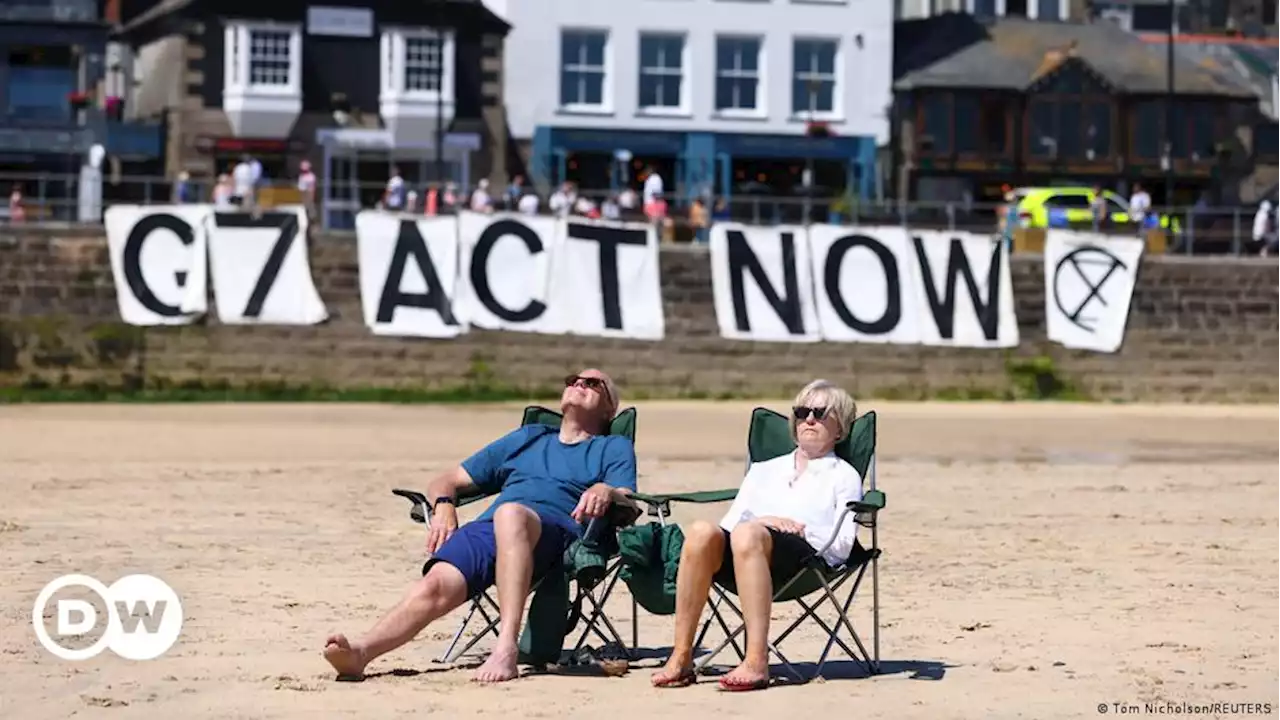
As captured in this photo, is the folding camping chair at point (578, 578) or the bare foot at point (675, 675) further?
the folding camping chair at point (578, 578)

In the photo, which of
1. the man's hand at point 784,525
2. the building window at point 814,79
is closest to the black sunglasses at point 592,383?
the man's hand at point 784,525

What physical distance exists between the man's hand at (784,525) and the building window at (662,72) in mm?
40935

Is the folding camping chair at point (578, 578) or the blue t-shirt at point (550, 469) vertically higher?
the blue t-shirt at point (550, 469)

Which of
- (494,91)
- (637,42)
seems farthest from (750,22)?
(494,91)

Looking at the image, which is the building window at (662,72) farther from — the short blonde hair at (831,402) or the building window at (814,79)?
the short blonde hair at (831,402)

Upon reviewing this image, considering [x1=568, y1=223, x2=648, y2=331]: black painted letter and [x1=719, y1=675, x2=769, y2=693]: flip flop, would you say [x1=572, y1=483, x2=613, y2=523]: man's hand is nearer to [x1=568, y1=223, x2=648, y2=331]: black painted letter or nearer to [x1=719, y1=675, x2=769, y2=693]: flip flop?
[x1=719, y1=675, x2=769, y2=693]: flip flop

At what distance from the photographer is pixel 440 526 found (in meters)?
9.39

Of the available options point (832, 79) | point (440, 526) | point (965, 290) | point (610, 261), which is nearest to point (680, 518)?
point (440, 526)

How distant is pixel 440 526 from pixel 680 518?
6641 millimetres

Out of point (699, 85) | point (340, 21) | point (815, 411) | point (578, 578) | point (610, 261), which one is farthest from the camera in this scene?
point (699, 85)

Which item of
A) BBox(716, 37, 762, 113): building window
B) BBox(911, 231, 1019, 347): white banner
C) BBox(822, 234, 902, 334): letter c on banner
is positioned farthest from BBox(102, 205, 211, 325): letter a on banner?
BBox(716, 37, 762, 113): building window

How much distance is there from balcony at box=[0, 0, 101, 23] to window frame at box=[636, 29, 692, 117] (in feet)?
36.1

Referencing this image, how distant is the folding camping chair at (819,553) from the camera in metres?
9.12

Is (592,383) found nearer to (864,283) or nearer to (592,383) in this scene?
(592,383)
